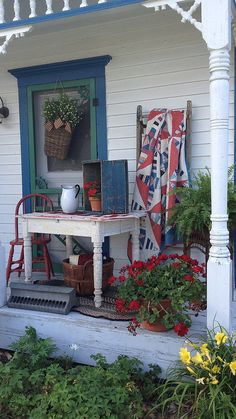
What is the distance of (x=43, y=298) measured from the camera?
3.08 meters

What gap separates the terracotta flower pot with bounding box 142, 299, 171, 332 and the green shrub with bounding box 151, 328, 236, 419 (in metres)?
0.32

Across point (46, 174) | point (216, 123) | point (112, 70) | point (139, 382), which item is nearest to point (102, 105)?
point (112, 70)

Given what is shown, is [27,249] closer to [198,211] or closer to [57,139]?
[57,139]

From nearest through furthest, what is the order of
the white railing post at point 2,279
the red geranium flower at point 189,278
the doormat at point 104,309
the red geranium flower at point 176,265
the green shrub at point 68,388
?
the green shrub at point 68,388 → the red geranium flower at point 189,278 → the red geranium flower at point 176,265 → the doormat at point 104,309 → the white railing post at point 2,279

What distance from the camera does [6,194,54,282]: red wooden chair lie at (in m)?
3.82

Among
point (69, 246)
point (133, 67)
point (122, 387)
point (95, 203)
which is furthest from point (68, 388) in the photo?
point (133, 67)

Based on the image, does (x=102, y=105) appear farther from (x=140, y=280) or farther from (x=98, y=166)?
(x=140, y=280)

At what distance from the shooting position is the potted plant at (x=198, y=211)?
2.93 meters

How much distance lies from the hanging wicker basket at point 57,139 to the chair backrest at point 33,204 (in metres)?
0.43

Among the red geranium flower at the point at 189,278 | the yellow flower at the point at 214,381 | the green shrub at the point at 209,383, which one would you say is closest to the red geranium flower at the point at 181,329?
the green shrub at the point at 209,383

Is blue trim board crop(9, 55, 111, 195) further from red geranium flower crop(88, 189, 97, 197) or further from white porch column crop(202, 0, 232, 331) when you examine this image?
white porch column crop(202, 0, 232, 331)

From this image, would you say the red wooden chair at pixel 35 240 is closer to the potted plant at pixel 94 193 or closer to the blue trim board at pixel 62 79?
the blue trim board at pixel 62 79

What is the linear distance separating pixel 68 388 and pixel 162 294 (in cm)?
74

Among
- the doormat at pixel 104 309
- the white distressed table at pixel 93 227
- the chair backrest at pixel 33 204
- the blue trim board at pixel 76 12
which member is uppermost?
the blue trim board at pixel 76 12
